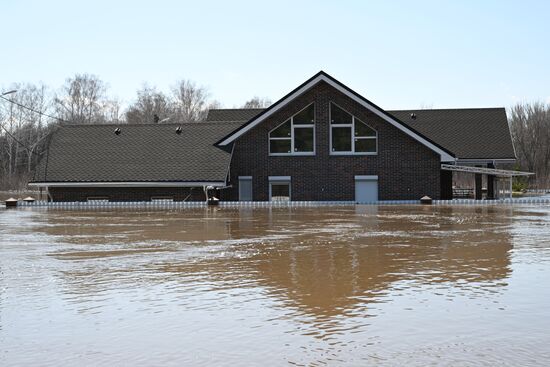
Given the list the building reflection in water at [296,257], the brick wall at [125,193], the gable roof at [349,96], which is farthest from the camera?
the brick wall at [125,193]

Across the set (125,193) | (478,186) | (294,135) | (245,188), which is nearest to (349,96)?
(294,135)

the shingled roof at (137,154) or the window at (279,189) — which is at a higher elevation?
the shingled roof at (137,154)

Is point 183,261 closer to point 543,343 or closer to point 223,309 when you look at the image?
point 223,309

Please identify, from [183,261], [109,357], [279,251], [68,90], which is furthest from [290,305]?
[68,90]

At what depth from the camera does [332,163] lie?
3866cm

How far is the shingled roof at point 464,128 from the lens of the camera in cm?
4466

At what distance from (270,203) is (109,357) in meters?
29.4

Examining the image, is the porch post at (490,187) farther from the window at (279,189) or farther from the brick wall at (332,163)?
the window at (279,189)

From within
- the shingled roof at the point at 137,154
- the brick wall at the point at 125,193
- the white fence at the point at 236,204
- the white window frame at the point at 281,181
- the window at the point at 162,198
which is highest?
the shingled roof at the point at 137,154

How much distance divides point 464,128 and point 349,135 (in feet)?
38.7

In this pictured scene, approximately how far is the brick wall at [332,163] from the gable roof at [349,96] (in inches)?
12.4

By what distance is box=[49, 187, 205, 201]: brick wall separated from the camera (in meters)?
39.0

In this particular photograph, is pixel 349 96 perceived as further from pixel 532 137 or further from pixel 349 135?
pixel 532 137

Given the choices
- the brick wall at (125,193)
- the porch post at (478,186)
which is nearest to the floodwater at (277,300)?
the brick wall at (125,193)
